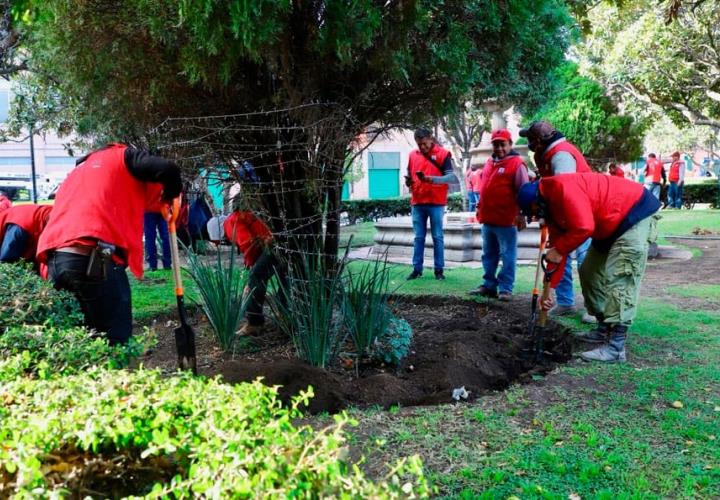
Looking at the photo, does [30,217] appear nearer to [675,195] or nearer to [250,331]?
[250,331]

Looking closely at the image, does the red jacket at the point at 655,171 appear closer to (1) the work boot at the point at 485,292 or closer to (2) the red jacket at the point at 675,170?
(2) the red jacket at the point at 675,170

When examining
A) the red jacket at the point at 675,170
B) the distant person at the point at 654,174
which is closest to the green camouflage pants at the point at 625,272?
the distant person at the point at 654,174

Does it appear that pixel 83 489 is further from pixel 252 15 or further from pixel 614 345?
pixel 614 345

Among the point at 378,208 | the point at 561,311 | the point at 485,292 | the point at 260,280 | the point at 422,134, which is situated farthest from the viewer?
the point at 378,208

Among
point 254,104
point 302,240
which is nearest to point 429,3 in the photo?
point 254,104

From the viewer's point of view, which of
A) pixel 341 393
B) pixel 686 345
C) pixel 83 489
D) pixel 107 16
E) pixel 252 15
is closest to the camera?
pixel 83 489

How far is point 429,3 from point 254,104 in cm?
164

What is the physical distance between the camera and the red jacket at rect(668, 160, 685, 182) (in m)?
21.6

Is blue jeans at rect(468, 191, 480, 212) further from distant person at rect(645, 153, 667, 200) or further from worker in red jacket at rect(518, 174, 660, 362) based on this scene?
worker in red jacket at rect(518, 174, 660, 362)

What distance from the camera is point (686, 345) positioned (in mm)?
5297

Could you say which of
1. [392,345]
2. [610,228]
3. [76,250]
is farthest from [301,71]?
[610,228]

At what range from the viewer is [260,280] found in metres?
5.51

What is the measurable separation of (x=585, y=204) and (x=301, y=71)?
7.38ft

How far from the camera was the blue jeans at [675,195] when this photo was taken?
74.5ft
